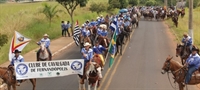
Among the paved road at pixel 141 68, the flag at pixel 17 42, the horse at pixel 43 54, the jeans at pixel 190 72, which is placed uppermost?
the flag at pixel 17 42

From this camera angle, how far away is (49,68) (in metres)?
12.7

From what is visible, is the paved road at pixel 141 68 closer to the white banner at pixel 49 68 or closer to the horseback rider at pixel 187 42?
the horseback rider at pixel 187 42

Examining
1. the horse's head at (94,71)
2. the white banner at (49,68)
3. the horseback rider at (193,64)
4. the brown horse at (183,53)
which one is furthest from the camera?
the brown horse at (183,53)

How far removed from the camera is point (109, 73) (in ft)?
55.7

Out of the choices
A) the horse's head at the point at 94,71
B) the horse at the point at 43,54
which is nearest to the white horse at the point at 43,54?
the horse at the point at 43,54

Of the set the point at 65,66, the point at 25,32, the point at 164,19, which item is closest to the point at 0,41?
the point at 65,66

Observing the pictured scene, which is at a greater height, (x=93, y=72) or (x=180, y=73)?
(x=93, y=72)

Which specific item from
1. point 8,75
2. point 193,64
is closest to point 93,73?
point 8,75

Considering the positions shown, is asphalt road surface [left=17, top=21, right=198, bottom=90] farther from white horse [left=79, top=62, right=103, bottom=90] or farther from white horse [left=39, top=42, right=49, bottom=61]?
white horse [left=79, top=62, right=103, bottom=90]

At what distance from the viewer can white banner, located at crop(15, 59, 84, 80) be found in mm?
12609

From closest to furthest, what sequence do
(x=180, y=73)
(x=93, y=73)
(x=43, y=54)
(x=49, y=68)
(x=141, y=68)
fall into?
(x=93, y=73) < (x=180, y=73) < (x=49, y=68) < (x=43, y=54) < (x=141, y=68)

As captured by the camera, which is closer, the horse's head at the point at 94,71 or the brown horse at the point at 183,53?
the horse's head at the point at 94,71

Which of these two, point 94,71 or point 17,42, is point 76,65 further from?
point 17,42

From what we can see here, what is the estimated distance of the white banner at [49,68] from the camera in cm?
1261
